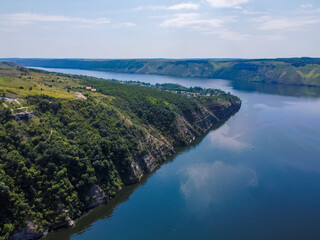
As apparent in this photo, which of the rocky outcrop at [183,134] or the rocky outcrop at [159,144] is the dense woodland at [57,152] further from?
the rocky outcrop at [183,134]

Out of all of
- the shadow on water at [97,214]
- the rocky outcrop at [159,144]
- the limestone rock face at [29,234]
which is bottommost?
the shadow on water at [97,214]

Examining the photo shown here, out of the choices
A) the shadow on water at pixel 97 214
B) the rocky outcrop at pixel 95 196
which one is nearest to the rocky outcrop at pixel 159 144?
the rocky outcrop at pixel 95 196

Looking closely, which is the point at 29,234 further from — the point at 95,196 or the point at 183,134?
the point at 183,134

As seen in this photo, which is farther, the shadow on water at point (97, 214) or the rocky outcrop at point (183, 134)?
the rocky outcrop at point (183, 134)

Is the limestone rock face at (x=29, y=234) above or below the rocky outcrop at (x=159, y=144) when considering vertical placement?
below

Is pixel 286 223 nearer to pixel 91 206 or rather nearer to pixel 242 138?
pixel 91 206

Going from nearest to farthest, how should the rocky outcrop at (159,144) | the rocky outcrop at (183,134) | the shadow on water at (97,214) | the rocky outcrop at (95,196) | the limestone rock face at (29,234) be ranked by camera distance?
1. the limestone rock face at (29,234)
2. the shadow on water at (97,214)
3. the rocky outcrop at (159,144)
4. the rocky outcrop at (95,196)
5. the rocky outcrop at (183,134)

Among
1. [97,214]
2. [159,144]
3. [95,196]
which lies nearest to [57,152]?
[95,196]

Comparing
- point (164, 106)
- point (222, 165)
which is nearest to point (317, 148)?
point (222, 165)
